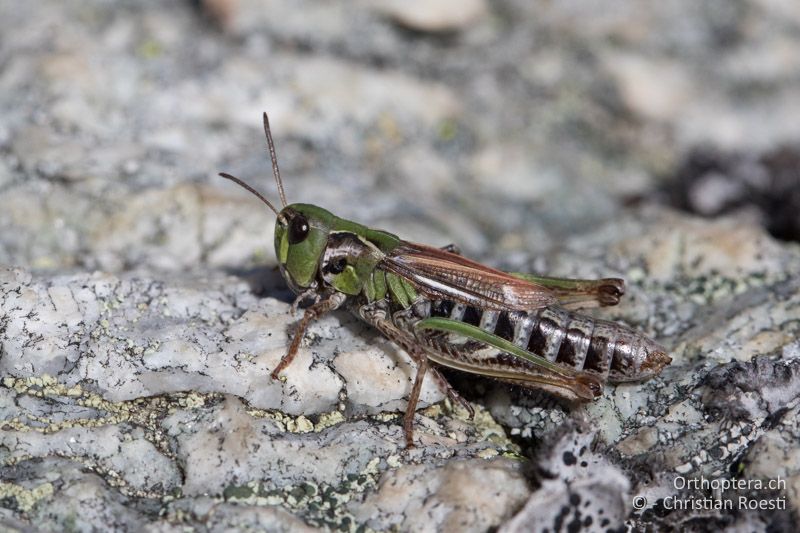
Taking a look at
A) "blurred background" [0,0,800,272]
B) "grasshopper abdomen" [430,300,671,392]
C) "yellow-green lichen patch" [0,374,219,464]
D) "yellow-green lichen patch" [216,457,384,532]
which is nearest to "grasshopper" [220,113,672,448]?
"grasshopper abdomen" [430,300,671,392]

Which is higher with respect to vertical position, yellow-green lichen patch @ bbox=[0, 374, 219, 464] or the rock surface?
the rock surface

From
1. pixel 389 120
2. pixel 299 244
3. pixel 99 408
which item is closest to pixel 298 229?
pixel 299 244

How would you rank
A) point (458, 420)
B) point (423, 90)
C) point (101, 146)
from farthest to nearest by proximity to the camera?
point (423, 90)
point (101, 146)
point (458, 420)

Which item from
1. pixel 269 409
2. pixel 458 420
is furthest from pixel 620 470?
pixel 269 409

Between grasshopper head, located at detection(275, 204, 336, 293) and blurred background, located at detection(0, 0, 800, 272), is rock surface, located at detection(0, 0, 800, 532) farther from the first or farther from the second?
grasshopper head, located at detection(275, 204, 336, 293)

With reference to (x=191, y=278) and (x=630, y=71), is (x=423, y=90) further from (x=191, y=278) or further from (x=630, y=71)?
(x=191, y=278)

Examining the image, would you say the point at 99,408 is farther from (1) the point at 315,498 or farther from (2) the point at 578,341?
(2) the point at 578,341

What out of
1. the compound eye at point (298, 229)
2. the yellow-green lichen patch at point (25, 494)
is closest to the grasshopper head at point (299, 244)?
the compound eye at point (298, 229)
